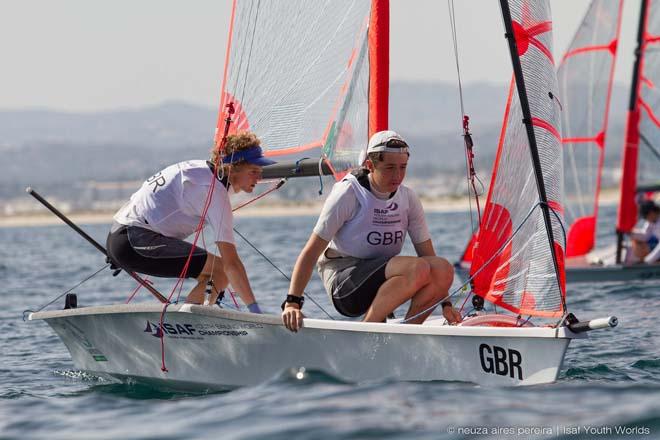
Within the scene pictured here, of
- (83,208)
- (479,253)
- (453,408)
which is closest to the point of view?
(453,408)

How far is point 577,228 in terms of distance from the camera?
573 inches

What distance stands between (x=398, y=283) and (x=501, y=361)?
661 mm

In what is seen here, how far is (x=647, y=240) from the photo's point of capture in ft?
43.1

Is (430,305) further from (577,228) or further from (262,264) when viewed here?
(262,264)

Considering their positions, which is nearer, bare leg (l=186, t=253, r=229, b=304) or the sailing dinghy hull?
the sailing dinghy hull

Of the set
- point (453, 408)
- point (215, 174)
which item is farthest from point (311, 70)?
point (453, 408)

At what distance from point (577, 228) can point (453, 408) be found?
9956 mm

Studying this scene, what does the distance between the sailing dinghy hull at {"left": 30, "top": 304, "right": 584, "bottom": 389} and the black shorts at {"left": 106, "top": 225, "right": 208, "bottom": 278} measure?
0.35 metres

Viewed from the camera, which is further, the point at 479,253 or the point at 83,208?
the point at 83,208

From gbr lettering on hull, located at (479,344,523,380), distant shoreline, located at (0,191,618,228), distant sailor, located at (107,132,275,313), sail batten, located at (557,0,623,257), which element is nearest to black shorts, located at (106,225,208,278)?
distant sailor, located at (107,132,275,313)

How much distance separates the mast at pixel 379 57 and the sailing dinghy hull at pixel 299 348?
1424mm

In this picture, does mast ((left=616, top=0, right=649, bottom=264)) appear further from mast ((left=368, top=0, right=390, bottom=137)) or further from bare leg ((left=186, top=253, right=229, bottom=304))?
bare leg ((left=186, top=253, right=229, bottom=304))

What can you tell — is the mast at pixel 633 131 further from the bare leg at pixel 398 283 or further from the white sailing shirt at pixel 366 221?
the bare leg at pixel 398 283

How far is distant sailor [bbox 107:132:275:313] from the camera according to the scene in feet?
21.1
